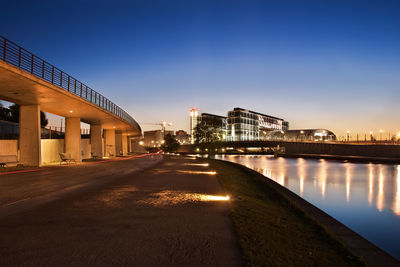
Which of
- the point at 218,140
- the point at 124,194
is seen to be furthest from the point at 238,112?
the point at 124,194

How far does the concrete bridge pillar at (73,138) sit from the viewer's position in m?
29.4

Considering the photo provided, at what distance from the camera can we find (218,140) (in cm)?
4231

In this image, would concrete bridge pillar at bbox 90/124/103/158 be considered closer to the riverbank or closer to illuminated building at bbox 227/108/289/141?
the riverbank

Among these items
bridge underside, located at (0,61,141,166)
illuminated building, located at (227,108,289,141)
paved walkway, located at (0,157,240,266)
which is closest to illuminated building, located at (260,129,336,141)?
illuminated building, located at (227,108,289,141)

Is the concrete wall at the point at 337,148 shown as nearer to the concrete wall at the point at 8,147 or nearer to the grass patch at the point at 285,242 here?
the concrete wall at the point at 8,147

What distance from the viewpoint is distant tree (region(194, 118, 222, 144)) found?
136ft

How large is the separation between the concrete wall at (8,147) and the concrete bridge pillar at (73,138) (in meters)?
6.75

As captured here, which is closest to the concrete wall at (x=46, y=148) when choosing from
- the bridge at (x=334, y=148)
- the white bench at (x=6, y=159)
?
the white bench at (x=6, y=159)

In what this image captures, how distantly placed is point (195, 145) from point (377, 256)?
37753 mm

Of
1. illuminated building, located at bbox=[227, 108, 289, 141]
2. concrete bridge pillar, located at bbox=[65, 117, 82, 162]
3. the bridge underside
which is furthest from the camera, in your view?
illuminated building, located at bbox=[227, 108, 289, 141]

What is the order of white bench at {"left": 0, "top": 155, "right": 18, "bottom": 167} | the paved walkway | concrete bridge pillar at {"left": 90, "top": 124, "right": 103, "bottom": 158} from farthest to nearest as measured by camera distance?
concrete bridge pillar at {"left": 90, "top": 124, "right": 103, "bottom": 158}
white bench at {"left": 0, "top": 155, "right": 18, "bottom": 167}
the paved walkway

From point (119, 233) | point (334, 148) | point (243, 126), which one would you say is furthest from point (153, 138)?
point (119, 233)

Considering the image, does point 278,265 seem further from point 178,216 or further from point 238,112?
point 238,112

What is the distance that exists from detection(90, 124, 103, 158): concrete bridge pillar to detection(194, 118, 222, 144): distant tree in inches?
551
